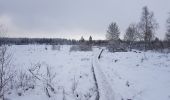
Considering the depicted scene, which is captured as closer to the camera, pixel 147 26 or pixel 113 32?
pixel 147 26

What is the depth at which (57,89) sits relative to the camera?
912 cm

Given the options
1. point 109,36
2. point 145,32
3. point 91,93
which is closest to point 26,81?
point 91,93

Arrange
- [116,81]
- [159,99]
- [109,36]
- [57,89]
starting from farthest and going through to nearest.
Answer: [109,36] → [116,81] → [57,89] → [159,99]

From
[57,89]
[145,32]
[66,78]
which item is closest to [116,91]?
[57,89]

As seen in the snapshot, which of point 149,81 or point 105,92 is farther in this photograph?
point 149,81

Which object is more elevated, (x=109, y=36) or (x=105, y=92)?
(x=109, y=36)

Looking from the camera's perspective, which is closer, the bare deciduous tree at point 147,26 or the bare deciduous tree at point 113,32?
the bare deciduous tree at point 147,26

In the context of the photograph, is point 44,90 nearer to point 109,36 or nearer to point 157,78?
point 157,78

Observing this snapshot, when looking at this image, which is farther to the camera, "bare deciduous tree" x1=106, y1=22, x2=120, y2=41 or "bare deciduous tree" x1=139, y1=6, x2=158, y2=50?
"bare deciduous tree" x1=106, y1=22, x2=120, y2=41

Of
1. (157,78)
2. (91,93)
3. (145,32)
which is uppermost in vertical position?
(145,32)

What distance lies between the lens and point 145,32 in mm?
40125

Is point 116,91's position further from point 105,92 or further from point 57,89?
point 57,89

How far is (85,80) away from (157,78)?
405 cm

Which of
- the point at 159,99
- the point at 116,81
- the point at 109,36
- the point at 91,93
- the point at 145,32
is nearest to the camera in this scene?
the point at 159,99
